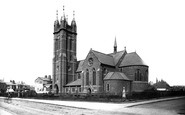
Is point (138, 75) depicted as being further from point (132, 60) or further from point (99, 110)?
point (99, 110)

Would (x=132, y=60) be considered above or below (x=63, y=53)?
below

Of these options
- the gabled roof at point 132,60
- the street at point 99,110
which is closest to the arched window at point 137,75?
the gabled roof at point 132,60

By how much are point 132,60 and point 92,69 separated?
10663 millimetres

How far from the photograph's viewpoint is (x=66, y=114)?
14273 mm

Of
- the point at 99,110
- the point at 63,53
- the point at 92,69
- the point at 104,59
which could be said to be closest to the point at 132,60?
the point at 104,59

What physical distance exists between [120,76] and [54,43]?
1011 inches

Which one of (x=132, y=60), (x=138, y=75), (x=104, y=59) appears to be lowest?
(x=138, y=75)

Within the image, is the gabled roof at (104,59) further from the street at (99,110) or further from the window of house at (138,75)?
the street at (99,110)

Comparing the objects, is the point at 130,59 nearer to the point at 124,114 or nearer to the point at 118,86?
the point at 118,86

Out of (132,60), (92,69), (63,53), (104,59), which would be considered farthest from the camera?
(63,53)

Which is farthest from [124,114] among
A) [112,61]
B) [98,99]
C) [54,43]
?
[54,43]

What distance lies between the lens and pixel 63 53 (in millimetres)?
50844

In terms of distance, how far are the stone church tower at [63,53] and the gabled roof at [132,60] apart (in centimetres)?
1653

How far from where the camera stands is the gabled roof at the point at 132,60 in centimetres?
4281
